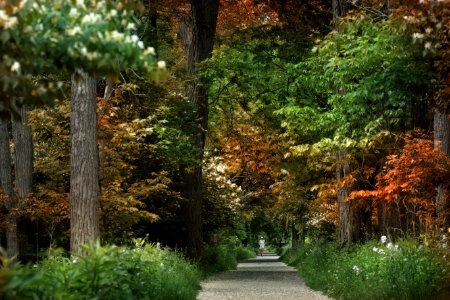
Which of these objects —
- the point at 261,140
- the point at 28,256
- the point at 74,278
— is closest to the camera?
the point at 74,278

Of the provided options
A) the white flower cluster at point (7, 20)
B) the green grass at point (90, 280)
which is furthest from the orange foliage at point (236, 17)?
the white flower cluster at point (7, 20)

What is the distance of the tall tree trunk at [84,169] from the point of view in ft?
40.7

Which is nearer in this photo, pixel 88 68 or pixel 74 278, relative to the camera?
pixel 88 68

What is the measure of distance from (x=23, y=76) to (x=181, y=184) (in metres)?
18.3

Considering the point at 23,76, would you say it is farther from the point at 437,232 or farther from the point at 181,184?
the point at 181,184

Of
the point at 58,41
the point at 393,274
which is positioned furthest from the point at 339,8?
the point at 58,41

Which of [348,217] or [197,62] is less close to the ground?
[197,62]

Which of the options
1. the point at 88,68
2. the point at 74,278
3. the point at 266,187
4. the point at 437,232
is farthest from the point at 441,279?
the point at 266,187

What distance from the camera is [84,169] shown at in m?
12.5

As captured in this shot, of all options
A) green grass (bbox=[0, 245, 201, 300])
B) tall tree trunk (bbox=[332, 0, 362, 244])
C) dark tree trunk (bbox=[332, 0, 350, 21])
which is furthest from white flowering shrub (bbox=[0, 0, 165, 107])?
dark tree trunk (bbox=[332, 0, 350, 21])

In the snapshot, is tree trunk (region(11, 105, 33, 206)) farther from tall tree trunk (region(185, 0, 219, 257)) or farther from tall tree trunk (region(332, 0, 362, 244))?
tall tree trunk (region(332, 0, 362, 244))

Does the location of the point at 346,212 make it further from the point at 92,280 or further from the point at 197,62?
the point at 92,280

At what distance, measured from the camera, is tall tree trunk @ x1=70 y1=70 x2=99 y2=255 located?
1241 cm

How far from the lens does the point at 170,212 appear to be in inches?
918
